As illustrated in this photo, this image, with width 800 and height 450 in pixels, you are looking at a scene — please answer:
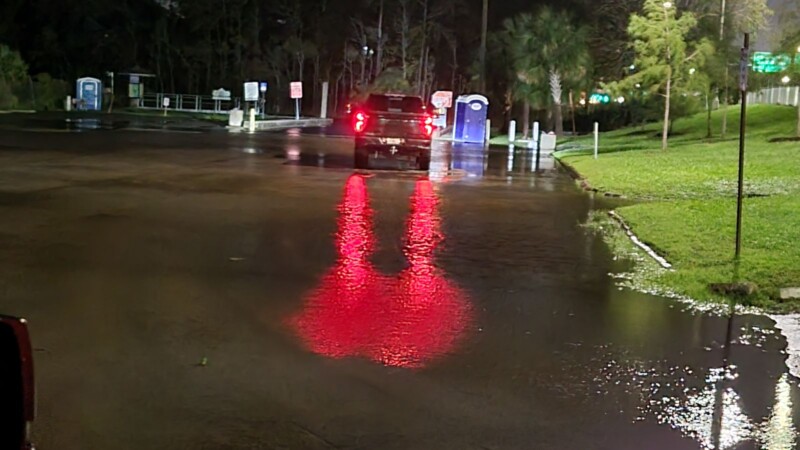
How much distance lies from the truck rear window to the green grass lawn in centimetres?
450

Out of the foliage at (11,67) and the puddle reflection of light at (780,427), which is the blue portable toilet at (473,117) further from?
the puddle reflection of light at (780,427)

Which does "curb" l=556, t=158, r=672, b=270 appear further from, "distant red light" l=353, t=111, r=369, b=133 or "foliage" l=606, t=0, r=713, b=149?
"foliage" l=606, t=0, r=713, b=149

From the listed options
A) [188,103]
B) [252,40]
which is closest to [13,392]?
[188,103]

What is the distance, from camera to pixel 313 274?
32.6 feet

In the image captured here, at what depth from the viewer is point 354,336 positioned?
Result: 296 inches

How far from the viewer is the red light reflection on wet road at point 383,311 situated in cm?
721

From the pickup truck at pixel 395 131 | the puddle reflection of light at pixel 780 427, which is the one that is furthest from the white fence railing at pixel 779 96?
the puddle reflection of light at pixel 780 427

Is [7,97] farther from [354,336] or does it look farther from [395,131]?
[354,336]

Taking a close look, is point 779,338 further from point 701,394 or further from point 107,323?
point 107,323

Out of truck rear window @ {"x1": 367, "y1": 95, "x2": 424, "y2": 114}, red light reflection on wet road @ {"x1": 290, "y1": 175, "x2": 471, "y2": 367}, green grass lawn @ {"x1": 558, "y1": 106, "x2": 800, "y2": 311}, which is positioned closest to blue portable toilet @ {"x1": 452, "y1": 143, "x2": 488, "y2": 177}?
truck rear window @ {"x1": 367, "y1": 95, "x2": 424, "y2": 114}

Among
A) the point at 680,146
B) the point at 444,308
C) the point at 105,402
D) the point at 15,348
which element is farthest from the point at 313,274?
the point at 680,146

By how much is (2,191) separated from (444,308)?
10201 mm

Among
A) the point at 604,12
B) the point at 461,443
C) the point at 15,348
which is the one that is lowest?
the point at 461,443

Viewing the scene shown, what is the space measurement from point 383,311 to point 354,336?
0.93 meters
